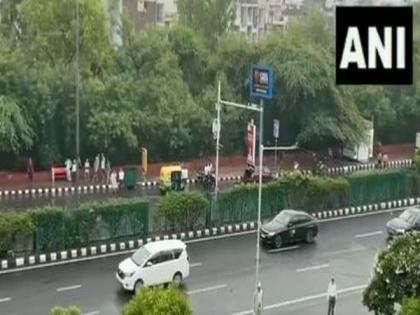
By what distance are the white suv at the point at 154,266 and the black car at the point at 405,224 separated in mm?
7488

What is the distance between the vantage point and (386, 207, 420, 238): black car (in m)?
24.5

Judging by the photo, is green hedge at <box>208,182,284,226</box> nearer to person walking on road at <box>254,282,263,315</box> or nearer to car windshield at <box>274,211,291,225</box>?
car windshield at <box>274,211,291,225</box>

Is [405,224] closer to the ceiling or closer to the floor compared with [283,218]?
closer to the floor

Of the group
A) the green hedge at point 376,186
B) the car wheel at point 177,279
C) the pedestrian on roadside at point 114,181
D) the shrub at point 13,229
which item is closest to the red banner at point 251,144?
the green hedge at point 376,186

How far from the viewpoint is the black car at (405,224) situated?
24531 mm

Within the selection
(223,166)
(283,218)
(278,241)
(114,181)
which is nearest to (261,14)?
(223,166)

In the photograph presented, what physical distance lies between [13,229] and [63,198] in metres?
7.92

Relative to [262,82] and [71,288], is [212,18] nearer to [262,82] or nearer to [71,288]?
[262,82]

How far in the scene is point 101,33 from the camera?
3422 cm

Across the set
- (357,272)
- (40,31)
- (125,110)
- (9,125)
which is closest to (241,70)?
(125,110)

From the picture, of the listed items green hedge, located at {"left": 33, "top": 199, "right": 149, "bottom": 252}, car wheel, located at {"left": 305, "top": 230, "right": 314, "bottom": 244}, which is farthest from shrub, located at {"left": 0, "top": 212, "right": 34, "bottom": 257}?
car wheel, located at {"left": 305, "top": 230, "right": 314, "bottom": 244}

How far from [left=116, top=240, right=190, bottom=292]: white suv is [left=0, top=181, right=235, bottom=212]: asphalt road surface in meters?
8.43

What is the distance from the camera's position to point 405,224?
2470 centimetres

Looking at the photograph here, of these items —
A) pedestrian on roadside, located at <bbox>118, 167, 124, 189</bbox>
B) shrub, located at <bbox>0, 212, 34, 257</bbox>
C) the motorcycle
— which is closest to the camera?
shrub, located at <bbox>0, 212, 34, 257</bbox>
